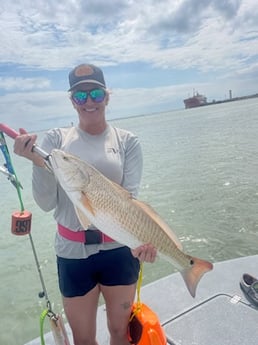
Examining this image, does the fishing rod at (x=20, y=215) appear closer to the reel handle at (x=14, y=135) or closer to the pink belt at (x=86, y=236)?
the reel handle at (x=14, y=135)

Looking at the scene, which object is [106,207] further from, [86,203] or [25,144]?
[25,144]

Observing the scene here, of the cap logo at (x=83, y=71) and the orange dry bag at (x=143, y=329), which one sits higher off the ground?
the cap logo at (x=83, y=71)

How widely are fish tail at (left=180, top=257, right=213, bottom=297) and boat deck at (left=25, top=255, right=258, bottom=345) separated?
3.84ft

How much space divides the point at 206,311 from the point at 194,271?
1.51 m

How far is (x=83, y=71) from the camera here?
8.05ft

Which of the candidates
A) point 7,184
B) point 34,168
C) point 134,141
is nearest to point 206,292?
point 134,141

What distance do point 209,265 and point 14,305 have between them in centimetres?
525

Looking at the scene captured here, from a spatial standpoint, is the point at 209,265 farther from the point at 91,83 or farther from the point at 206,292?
the point at 206,292

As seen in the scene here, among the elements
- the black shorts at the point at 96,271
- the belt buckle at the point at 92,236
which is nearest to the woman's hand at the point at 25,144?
the belt buckle at the point at 92,236

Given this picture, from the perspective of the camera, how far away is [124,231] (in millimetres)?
2152

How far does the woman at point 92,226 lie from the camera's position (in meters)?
2.44

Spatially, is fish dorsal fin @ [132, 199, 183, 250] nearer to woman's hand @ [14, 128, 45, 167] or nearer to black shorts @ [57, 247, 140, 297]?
black shorts @ [57, 247, 140, 297]

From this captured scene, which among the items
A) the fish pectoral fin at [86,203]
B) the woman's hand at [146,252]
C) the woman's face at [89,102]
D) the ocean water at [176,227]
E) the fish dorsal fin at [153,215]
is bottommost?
the ocean water at [176,227]

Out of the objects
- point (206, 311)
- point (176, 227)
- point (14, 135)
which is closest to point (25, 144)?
point (14, 135)
